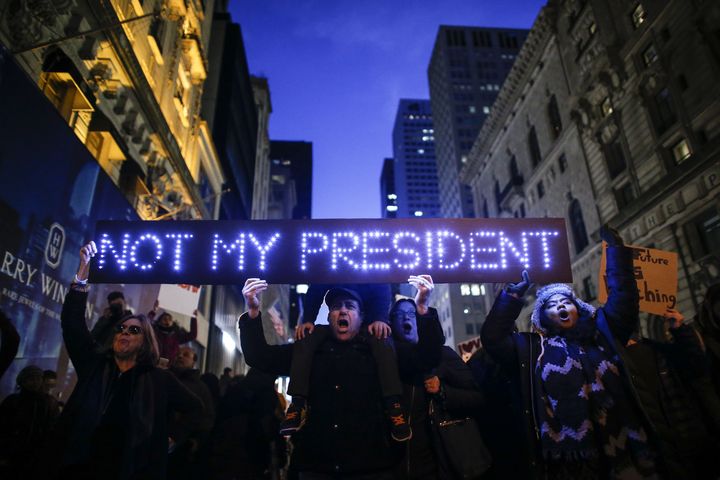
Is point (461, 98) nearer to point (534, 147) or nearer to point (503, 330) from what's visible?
point (534, 147)

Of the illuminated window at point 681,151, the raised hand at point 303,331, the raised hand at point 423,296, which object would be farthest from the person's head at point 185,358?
the illuminated window at point 681,151

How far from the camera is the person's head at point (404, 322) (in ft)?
15.8

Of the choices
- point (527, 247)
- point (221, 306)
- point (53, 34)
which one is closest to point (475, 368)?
point (527, 247)

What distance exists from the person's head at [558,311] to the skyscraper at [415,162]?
6009 inches

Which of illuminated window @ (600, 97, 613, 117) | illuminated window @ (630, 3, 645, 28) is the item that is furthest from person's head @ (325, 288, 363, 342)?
illuminated window @ (600, 97, 613, 117)

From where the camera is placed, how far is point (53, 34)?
10594 mm

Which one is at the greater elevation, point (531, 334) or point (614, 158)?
point (614, 158)

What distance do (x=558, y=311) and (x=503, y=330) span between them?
0.58m

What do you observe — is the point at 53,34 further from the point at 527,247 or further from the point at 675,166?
the point at 675,166

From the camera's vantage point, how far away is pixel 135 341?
4312 millimetres

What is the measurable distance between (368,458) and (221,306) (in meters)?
30.2

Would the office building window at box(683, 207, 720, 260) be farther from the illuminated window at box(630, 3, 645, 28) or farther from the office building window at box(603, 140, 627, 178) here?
the illuminated window at box(630, 3, 645, 28)

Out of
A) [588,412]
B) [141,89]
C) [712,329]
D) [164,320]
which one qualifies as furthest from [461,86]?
[588,412]

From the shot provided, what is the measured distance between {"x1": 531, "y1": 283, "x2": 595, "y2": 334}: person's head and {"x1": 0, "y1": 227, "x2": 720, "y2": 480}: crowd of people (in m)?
0.02
